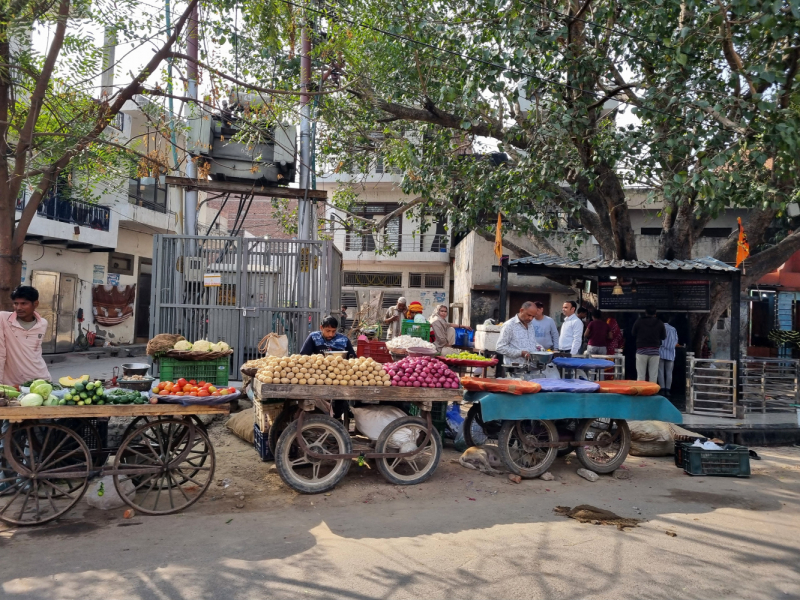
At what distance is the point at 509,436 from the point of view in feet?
22.4

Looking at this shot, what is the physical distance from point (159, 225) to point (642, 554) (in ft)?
77.5

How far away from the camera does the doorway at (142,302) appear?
1008 inches

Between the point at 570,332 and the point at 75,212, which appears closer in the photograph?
the point at 570,332

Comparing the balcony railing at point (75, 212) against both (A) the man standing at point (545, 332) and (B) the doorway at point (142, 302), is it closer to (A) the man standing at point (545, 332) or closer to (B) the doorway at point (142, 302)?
(B) the doorway at point (142, 302)

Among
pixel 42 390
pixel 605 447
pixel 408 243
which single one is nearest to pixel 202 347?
pixel 42 390

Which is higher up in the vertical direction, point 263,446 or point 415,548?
point 263,446

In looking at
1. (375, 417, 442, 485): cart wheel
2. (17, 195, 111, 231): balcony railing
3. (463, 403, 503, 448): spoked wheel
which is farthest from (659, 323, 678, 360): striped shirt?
(17, 195, 111, 231): balcony railing

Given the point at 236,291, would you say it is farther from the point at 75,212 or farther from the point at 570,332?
the point at 75,212

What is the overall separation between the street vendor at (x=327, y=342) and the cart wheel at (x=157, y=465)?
195 cm

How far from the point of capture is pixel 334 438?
630cm

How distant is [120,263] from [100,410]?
2123 cm

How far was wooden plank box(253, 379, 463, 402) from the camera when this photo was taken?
5820 millimetres

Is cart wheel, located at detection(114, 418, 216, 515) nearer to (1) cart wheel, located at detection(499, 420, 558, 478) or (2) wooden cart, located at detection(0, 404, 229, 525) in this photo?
(2) wooden cart, located at detection(0, 404, 229, 525)

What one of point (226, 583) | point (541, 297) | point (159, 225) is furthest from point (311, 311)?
point (159, 225)
